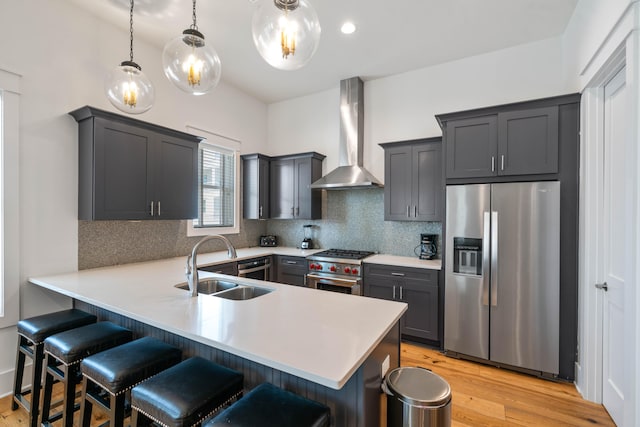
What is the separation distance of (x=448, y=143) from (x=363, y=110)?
5.24 feet

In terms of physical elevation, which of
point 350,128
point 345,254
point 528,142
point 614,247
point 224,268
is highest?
point 350,128

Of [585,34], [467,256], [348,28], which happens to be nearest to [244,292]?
[467,256]

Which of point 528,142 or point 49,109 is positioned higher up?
point 49,109

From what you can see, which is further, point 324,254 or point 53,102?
point 324,254

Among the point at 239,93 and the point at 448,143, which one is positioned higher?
the point at 239,93

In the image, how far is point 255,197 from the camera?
4.46 meters

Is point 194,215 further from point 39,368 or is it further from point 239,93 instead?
point 239,93

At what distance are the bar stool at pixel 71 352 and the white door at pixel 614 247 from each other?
11.0 feet

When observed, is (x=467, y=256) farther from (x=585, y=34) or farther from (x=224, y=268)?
(x=224, y=268)

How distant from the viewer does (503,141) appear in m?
2.75

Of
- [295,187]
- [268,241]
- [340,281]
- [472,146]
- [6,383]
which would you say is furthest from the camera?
[268,241]

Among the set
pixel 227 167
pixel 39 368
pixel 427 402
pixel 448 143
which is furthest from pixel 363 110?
pixel 39 368

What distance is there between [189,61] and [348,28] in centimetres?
194

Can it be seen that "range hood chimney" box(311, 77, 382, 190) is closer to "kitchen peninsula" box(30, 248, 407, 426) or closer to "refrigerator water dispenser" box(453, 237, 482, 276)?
"refrigerator water dispenser" box(453, 237, 482, 276)
